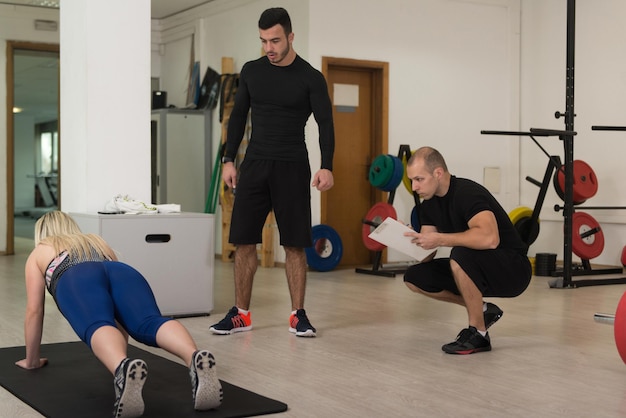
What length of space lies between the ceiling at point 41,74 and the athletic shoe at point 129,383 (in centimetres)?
532

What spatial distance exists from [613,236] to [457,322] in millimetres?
3736

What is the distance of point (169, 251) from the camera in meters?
4.78

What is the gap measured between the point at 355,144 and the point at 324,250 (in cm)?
109

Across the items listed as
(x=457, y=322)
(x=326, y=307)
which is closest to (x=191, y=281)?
(x=326, y=307)

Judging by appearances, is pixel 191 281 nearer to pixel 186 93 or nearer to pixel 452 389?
pixel 452 389

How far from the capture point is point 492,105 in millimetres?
8648

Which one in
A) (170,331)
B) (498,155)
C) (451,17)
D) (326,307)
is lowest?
(326,307)

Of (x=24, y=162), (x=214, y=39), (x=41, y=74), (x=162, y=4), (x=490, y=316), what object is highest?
(x=162, y=4)

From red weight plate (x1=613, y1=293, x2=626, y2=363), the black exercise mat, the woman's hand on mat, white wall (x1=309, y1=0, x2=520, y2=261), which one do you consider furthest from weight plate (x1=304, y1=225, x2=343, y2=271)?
red weight plate (x1=613, y1=293, x2=626, y2=363)

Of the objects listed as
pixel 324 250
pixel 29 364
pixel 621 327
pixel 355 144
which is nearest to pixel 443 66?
pixel 355 144

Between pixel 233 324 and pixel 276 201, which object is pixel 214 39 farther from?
pixel 233 324

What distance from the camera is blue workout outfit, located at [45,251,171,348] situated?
2.75m

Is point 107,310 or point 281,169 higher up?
point 281,169

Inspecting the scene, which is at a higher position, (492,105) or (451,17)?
(451,17)
